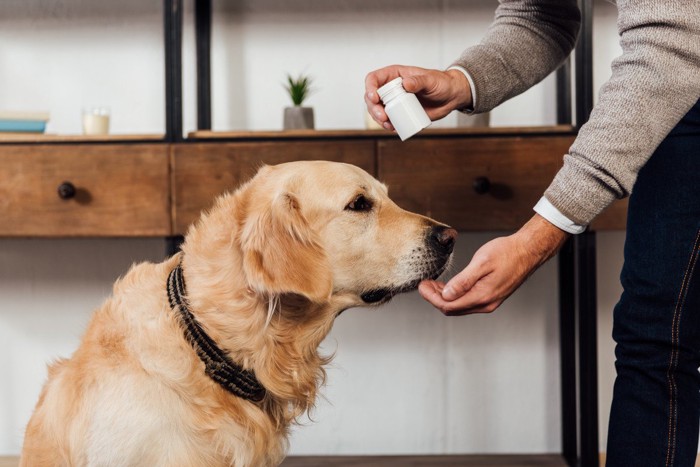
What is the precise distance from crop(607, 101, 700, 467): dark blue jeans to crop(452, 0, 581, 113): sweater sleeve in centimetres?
42

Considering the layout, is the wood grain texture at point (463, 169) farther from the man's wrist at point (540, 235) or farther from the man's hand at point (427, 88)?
the man's wrist at point (540, 235)

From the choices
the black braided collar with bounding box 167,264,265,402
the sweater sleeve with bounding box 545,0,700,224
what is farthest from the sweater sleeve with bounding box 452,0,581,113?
the black braided collar with bounding box 167,264,265,402

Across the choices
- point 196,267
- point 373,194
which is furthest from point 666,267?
point 196,267

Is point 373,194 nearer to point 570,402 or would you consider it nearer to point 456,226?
point 456,226

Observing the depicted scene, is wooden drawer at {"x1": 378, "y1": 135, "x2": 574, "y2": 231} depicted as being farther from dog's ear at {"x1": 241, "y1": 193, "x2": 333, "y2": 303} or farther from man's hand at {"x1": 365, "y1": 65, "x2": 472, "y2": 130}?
dog's ear at {"x1": 241, "y1": 193, "x2": 333, "y2": 303}

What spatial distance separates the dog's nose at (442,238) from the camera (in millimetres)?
1409

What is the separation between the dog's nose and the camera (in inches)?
55.5

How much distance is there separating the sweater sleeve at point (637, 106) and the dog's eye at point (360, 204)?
1.35 ft

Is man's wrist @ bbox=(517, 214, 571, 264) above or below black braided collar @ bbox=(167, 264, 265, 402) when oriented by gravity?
above

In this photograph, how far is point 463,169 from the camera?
1.98 m

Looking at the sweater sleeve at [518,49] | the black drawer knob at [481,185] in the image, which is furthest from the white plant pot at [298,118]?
the sweater sleeve at [518,49]

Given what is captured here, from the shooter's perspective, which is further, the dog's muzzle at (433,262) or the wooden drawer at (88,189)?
the wooden drawer at (88,189)

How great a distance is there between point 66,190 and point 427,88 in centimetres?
102

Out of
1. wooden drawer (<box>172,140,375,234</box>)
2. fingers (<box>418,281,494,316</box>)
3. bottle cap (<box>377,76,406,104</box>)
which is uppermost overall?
bottle cap (<box>377,76,406,104</box>)
